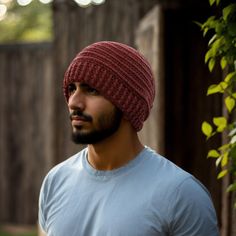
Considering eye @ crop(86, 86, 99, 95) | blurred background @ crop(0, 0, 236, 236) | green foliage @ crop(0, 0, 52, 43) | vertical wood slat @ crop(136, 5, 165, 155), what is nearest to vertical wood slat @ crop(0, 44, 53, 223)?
blurred background @ crop(0, 0, 236, 236)

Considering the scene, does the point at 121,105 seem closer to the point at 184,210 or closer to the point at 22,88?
the point at 184,210

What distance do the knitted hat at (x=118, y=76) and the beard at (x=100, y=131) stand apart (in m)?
0.06

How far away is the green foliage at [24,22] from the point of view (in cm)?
1780

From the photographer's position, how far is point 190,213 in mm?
2590

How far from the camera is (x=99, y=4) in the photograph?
6.86 m

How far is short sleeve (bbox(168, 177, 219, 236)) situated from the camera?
8.50 feet

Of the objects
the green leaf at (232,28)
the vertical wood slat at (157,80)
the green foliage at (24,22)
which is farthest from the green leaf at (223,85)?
the green foliage at (24,22)

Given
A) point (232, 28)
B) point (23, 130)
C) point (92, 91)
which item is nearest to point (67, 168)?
point (92, 91)

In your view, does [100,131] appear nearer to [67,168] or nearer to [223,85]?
[67,168]

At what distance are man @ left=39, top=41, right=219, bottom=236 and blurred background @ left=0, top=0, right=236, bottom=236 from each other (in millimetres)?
1041

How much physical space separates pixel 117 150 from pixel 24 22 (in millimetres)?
15787

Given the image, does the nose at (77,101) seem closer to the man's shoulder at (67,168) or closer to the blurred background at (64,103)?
the man's shoulder at (67,168)

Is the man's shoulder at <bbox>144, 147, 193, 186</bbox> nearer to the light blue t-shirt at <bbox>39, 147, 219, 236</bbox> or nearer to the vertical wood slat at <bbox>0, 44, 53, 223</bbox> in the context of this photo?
the light blue t-shirt at <bbox>39, 147, 219, 236</bbox>

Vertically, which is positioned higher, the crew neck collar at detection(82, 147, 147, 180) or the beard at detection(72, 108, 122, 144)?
Result: the beard at detection(72, 108, 122, 144)
